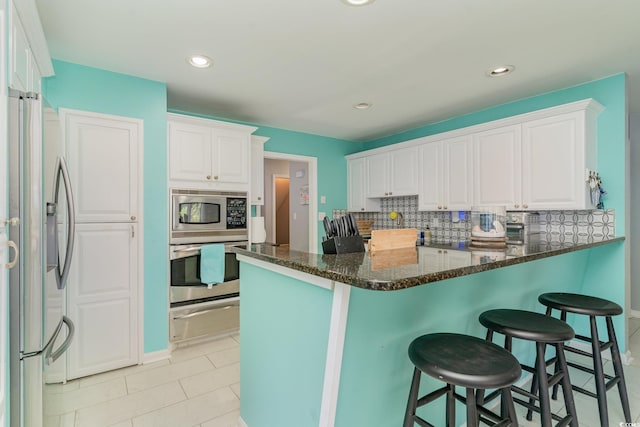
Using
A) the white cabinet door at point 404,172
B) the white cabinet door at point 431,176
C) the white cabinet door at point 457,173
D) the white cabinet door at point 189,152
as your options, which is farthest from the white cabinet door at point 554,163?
the white cabinet door at point 189,152

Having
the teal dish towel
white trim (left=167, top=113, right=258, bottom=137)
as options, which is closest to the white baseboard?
the teal dish towel

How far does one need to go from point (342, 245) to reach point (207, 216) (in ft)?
6.11

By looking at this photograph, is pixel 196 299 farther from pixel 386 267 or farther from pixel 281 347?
pixel 386 267

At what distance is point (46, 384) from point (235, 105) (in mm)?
2699

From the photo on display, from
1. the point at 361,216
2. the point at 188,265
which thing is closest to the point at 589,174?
the point at 361,216

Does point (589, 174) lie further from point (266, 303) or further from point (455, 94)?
point (266, 303)

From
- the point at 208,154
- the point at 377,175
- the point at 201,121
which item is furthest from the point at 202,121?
the point at 377,175

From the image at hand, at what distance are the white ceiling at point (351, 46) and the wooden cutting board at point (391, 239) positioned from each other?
1223 millimetres

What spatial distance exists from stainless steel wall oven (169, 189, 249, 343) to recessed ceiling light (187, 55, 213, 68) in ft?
3.56

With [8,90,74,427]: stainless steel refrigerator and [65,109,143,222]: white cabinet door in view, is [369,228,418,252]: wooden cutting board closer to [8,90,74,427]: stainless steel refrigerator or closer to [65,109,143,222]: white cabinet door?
[8,90,74,427]: stainless steel refrigerator

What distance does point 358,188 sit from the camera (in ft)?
15.3

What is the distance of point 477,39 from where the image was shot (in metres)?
2.06

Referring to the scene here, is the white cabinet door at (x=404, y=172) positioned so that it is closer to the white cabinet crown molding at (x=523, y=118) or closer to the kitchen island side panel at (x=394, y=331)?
the white cabinet crown molding at (x=523, y=118)

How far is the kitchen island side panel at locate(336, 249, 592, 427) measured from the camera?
1.22 metres
